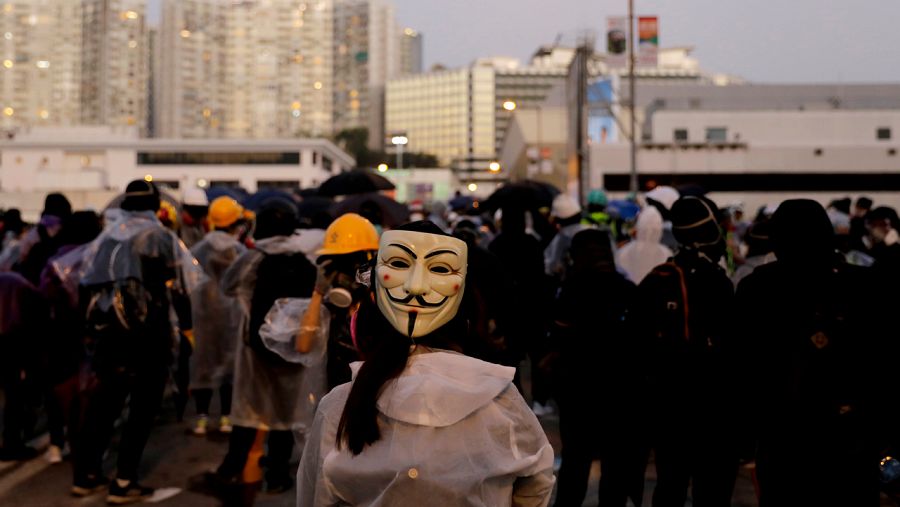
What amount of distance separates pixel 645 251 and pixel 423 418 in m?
6.22

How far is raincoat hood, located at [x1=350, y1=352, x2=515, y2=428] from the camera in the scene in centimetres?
226

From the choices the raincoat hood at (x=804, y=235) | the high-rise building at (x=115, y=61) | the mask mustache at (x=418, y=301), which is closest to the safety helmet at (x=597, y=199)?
the raincoat hood at (x=804, y=235)

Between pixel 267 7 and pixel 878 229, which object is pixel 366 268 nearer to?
pixel 878 229

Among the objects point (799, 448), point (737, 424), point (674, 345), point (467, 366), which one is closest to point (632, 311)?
point (674, 345)

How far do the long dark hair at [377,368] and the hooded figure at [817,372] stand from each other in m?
1.62

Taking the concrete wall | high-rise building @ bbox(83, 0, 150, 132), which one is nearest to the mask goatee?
the concrete wall

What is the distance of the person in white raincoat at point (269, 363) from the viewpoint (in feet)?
18.7

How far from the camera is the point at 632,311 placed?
192 inches

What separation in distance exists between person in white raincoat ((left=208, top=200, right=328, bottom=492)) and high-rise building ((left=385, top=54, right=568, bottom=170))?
558ft

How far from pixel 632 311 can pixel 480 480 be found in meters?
2.77

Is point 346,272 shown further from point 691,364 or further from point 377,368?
point 377,368

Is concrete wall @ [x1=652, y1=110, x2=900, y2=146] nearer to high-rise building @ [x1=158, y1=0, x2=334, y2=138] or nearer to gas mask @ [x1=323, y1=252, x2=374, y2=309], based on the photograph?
gas mask @ [x1=323, y1=252, x2=374, y2=309]

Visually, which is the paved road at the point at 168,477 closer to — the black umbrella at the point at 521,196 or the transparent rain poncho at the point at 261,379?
the transparent rain poncho at the point at 261,379

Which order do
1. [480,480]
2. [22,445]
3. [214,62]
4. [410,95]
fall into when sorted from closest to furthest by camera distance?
[480,480] → [22,445] → [214,62] → [410,95]
